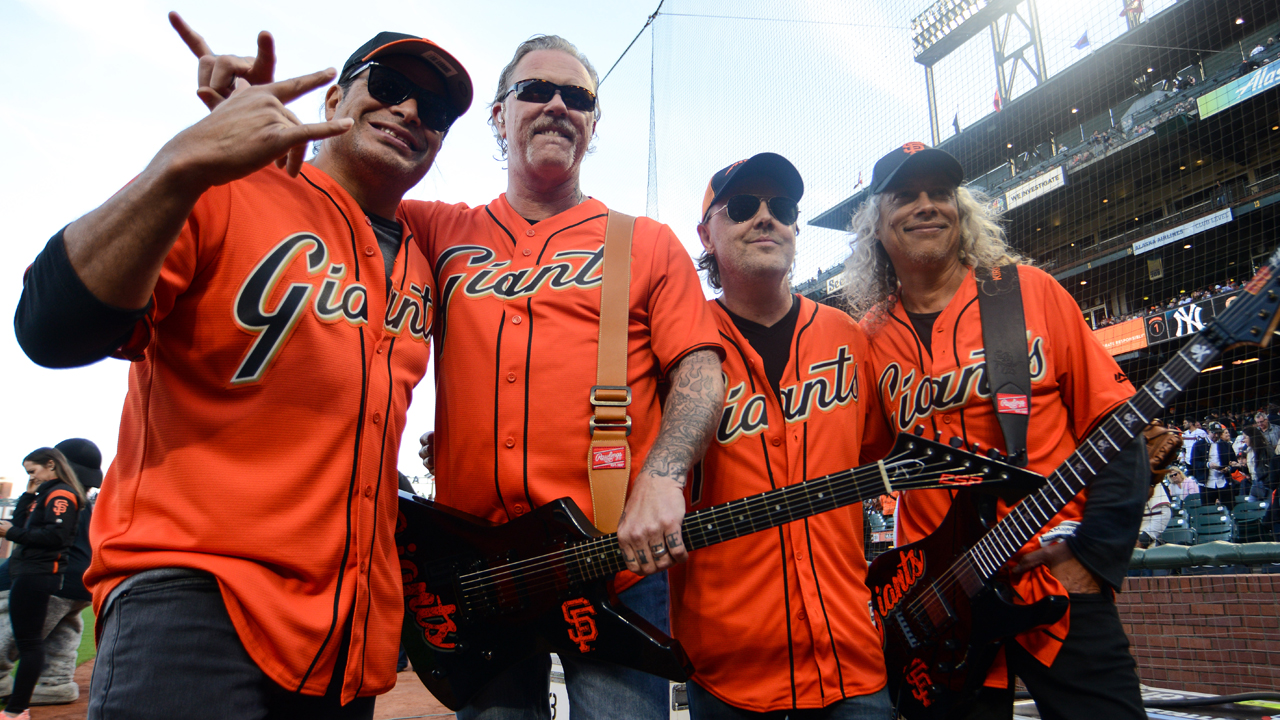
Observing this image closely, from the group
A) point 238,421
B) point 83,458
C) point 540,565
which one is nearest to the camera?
point 238,421

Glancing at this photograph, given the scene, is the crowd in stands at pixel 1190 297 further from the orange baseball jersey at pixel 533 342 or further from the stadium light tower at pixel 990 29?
the orange baseball jersey at pixel 533 342

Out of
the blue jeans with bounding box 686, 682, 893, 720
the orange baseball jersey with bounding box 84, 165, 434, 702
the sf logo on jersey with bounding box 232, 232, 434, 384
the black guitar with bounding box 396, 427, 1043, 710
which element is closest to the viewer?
the orange baseball jersey with bounding box 84, 165, 434, 702

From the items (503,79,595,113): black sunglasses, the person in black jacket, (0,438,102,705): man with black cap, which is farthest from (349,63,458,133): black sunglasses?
(0,438,102,705): man with black cap

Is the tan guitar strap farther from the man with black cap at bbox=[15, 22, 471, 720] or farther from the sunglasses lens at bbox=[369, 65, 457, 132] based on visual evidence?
the sunglasses lens at bbox=[369, 65, 457, 132]

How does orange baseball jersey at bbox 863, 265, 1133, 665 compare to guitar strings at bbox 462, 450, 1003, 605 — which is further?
orange baseball jersey at bbox 863, 265, 1133, 665

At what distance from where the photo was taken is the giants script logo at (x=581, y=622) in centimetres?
187

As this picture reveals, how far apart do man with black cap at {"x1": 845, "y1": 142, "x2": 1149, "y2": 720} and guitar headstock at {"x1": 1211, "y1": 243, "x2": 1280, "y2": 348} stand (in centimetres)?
32

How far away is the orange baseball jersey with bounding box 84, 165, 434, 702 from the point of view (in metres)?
1.37

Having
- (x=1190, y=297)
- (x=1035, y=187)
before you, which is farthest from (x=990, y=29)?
(x=1190, y=297)

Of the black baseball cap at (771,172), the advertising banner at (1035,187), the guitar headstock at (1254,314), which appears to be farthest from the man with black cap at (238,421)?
the advertising banner at (1035,187)

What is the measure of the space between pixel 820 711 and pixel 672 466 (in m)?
0.91

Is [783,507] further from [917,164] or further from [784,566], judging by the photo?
[917,164]

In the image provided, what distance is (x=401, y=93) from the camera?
2.04 m

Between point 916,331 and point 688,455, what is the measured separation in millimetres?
1257
